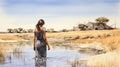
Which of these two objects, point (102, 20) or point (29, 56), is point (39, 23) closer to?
point (29, 56)

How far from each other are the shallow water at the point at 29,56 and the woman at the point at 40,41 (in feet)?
0.13

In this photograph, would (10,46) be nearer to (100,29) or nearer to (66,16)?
(66,16)

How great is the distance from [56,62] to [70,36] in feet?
0.84

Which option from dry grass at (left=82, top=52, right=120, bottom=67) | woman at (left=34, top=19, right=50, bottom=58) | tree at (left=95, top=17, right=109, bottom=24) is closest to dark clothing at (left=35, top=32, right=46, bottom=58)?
woman at (left=34, top=19, right=50, bottom=58)

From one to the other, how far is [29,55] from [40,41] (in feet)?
0.47

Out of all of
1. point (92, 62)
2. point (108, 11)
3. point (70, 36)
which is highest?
point (108, 11)

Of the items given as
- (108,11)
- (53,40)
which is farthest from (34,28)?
(108,11)

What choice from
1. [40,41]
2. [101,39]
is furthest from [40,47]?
[101,39]

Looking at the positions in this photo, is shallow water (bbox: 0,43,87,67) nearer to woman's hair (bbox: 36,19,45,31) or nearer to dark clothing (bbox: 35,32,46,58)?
dark clothing (bbox: 35,32,46,58)

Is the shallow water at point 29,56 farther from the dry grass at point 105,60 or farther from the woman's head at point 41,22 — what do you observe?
the woman's head at point 41,22

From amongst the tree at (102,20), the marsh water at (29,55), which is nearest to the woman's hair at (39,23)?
the marsh water at (29,55)

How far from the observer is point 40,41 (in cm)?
305

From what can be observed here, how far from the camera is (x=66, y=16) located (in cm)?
309

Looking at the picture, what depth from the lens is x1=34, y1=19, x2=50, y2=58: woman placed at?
305 cm
